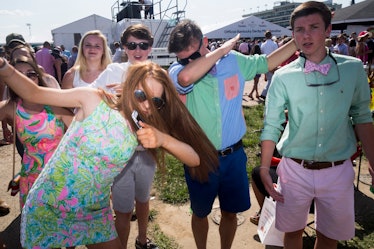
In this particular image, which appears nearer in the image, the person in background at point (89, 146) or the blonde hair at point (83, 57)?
the person in background at point (89, 146)

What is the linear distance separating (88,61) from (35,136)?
1.37 metres

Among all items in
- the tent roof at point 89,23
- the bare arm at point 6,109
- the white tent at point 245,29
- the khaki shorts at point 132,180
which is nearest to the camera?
the bare arm at point 6,109

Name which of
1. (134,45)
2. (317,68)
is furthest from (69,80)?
(317,68)

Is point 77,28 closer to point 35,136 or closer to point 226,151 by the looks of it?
point 35,136

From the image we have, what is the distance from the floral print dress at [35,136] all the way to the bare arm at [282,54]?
190 cm

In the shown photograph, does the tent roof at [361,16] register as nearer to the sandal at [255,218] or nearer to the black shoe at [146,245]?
the sandal at [255,218]

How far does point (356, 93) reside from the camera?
210 cm

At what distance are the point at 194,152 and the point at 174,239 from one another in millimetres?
1752

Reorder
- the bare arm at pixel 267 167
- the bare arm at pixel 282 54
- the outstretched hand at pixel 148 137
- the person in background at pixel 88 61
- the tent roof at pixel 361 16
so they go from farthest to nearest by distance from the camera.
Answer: the tent roof at pixel 361 16, the person in background at pixel 88 61, the bare arm at pixel 282 54, the bare arm at pixel 267 167, the outstretched hand at pixel 148 137

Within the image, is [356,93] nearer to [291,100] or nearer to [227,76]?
[291,100]

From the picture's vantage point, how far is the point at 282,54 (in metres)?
2.50

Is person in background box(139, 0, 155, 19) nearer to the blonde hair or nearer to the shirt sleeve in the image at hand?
the blonde hair

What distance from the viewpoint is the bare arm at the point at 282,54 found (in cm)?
243

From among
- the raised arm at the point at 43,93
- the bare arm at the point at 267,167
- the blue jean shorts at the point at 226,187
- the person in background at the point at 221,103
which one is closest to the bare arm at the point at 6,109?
the raised arm at the point at 43,93
